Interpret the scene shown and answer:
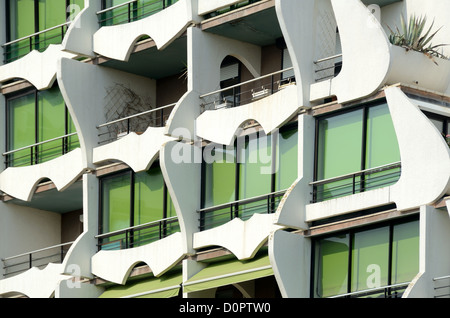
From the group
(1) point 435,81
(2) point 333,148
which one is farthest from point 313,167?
(1) point 435,81

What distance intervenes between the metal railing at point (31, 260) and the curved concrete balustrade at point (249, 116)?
8827 mm

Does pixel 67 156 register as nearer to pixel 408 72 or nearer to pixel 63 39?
Result: pixel 63 39

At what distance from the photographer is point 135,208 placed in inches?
2073

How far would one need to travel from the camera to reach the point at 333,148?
46.7 m

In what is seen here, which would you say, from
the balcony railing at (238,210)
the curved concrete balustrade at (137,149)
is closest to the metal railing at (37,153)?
the curved concrete balustrade at (137,149)

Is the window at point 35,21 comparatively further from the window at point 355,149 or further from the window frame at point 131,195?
the window at point 355,149

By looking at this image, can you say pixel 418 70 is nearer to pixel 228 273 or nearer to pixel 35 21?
pixel 228 273

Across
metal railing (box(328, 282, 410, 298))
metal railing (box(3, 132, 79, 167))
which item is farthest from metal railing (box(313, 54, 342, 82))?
metal railing (box(3, 132, 79, 167))

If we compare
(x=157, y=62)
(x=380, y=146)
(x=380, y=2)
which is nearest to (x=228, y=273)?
(x=380, y=146)

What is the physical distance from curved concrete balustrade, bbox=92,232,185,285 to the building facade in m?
0.05

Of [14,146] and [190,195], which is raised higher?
[14,146]

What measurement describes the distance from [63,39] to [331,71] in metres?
9.58

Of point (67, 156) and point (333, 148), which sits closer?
point (333, 148)

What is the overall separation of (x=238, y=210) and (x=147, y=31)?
6.31 m
